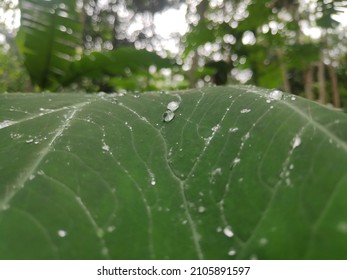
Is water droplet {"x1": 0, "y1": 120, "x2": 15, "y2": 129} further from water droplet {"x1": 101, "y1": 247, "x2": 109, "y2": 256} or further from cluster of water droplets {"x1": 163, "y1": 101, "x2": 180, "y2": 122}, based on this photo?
water droplet {"x1": 101, "y1": 247, "x2": 109, "y2": 256}

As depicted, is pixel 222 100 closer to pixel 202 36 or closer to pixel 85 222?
pixel 85 222

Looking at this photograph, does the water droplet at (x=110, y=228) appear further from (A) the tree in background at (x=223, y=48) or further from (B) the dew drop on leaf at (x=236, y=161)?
(A) the tree in background at (x=223, y=48)

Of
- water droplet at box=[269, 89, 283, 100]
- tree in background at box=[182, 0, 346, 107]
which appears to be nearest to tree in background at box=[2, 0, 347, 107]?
tree in background at box=[182, 0, 346, 107]

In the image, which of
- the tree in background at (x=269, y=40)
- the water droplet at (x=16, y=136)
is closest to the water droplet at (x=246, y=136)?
the water droplet at (x=16, y=136)

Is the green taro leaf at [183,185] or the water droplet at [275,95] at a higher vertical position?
the water droplet at [275,95]

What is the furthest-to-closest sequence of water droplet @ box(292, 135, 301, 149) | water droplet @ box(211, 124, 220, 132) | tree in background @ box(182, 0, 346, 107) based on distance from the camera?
tree in background @ box(182, 0, 346, 107) < water droplet @ box(211, 124, 220, 132) < water droplet @ box(292, 135, 301, 149)

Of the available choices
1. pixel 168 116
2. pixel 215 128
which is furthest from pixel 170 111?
pixel 215 128

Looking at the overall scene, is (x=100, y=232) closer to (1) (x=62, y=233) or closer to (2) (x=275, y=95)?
(1) (x=62, y=233)
